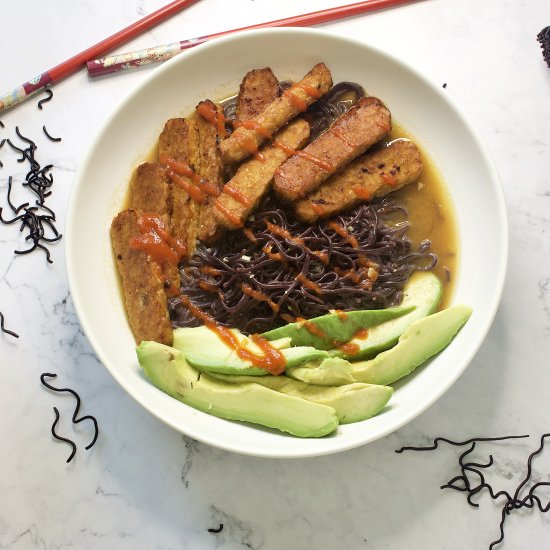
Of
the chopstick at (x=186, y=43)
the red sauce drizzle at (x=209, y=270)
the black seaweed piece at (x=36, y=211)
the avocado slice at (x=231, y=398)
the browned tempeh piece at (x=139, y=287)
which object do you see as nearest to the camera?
the avocado slice at (x=231, y=398)

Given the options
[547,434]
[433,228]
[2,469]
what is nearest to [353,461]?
[547,434]

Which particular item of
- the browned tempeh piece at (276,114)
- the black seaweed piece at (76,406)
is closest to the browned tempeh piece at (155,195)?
the browned tempeh piece at (276,114)

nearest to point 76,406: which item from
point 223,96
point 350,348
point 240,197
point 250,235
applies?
point 250,235

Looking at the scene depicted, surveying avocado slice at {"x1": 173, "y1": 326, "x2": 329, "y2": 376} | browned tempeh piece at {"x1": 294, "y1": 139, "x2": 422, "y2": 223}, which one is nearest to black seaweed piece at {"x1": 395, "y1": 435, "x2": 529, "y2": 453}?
avocado slice at {"x1": 173, "y1": 326, "x2": 329, "y2": 376}

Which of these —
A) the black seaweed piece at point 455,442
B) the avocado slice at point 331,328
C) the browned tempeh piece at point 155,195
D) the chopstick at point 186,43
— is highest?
the chopstick at point 186,43

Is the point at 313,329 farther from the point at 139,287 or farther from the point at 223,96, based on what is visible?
the point at 223,96

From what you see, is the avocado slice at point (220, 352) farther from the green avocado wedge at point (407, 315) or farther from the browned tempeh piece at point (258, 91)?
the browned tempeh piece at point (258, 91)
